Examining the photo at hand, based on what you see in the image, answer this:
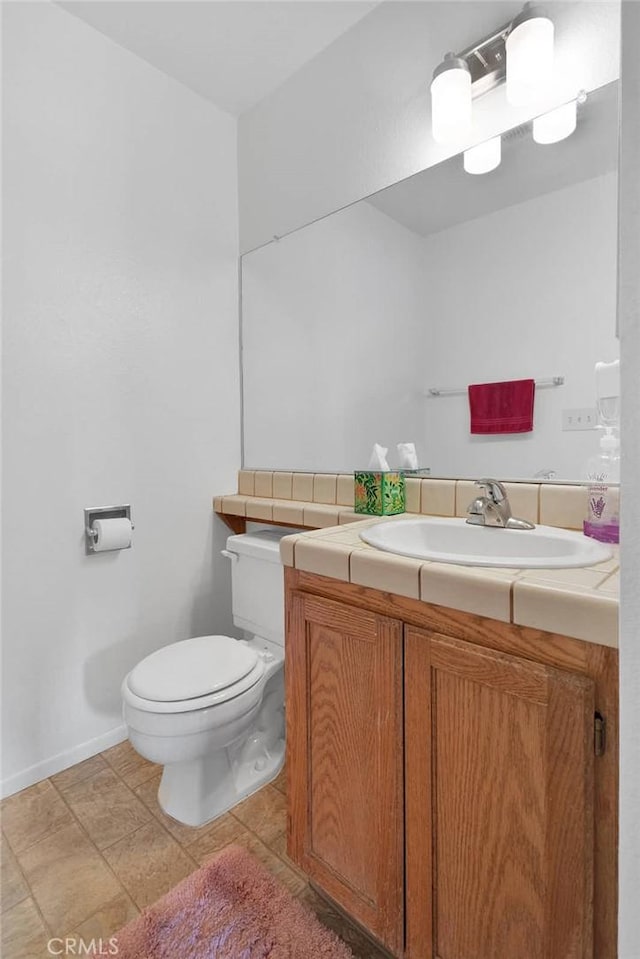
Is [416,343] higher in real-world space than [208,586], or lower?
higher

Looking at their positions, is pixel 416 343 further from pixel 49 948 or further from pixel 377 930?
pixel 49 948

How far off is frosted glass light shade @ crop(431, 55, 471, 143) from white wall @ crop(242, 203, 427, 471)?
0.97 feet

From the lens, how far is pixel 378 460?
4.88 feet

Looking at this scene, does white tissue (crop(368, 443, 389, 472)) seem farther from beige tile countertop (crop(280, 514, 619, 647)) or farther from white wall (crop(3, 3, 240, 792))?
white wall (crop(3, 3, 240, 792))

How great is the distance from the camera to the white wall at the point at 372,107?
1.16 meters

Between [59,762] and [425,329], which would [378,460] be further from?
[59,762]

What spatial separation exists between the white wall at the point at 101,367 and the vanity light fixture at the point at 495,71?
1029mm

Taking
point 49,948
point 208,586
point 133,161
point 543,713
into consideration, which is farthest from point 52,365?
point 543,713

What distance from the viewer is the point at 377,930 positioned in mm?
912

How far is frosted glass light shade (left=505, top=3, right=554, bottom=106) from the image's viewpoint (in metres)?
1.17

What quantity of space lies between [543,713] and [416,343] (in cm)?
114

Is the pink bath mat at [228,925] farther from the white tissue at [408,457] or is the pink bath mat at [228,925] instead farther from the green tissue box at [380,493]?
the white tissue at [408,457]

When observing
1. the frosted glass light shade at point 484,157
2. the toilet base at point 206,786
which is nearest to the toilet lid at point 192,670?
the toilet base at point 206,786

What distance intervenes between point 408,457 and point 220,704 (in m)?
0.91
